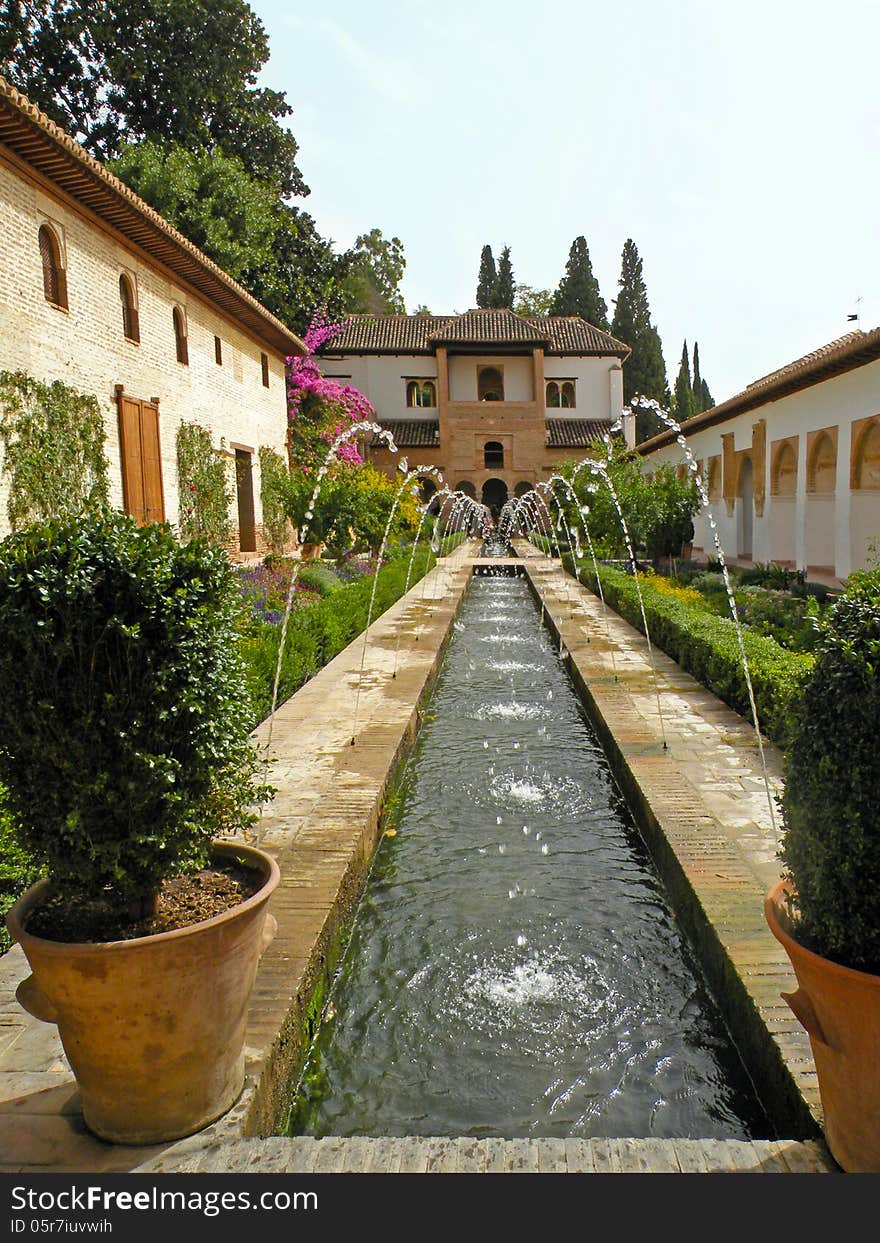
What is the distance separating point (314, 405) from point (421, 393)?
12599mm

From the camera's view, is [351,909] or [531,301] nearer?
[351,909]

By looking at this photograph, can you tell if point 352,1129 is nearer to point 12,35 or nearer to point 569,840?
point 569,840

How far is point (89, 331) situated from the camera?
10633 mm

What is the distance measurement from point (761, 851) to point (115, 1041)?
297 cm

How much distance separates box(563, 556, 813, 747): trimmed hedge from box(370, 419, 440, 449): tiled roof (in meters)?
25.4

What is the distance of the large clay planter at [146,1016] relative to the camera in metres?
2.13

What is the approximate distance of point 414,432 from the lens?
1446 inches

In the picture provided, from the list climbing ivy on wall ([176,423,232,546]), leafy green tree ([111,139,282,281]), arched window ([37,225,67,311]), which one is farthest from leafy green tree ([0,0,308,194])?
arched window ([37,225,67,311])

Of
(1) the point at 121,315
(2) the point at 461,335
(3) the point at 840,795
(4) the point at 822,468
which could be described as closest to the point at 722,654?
(3) the point at 840,795

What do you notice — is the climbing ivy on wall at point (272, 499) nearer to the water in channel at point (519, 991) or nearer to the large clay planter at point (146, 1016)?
the water in channel at point (519, 991)

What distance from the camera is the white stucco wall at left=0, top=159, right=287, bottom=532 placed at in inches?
353

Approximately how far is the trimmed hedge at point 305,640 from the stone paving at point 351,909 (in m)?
0.24

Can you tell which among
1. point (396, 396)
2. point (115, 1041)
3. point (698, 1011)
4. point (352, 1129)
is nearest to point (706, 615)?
point (698, 1011)

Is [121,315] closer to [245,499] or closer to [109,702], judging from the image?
[245,499]
